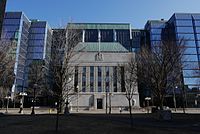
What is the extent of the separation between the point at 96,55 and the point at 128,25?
3127cm

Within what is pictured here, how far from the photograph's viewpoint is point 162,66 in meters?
27.7

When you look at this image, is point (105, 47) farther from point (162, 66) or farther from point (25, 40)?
point (162, 66)

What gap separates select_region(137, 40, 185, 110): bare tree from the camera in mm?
27328

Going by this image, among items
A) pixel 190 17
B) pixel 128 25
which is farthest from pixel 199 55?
pixel 128 25

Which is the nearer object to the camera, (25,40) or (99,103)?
(99,103)

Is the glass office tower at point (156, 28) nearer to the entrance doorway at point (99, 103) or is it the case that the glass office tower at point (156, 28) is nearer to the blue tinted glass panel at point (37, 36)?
the entrance doorway at point (99, 103)

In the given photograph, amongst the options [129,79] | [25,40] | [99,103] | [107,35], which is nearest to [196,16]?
[107,35]

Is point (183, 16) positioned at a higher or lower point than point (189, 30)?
higher

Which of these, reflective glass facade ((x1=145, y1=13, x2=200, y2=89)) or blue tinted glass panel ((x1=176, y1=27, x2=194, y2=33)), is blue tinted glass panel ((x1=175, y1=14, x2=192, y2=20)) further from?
blue tinted glass panel ((x1=176, y1=27, x2=194, y2=33))

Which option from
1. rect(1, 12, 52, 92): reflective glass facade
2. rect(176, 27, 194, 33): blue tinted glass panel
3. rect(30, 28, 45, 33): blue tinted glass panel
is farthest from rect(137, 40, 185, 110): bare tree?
rect(30, 28, 45, 33): blue tinted glass panel

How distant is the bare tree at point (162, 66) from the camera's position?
27.3 meters

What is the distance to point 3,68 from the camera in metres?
25.4

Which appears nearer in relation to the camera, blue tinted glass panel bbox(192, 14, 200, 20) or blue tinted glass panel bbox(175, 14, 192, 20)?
blue tinted glass panel bbox(175, 14, 192, 20)

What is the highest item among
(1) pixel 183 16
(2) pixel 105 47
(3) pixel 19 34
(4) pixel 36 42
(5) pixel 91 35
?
(1) pixel 183 16
